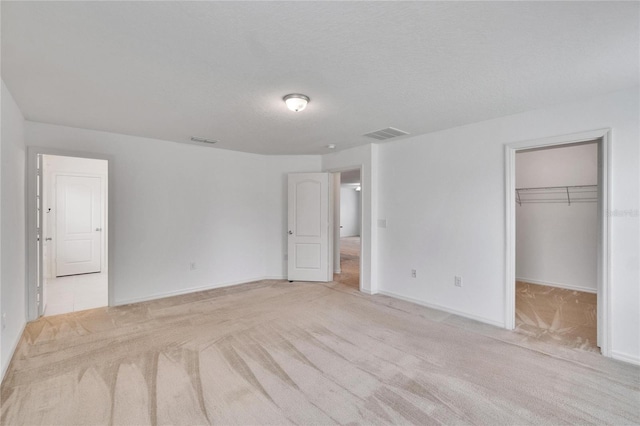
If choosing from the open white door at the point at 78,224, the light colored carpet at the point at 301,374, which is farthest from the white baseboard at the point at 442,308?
the open white door at the point at 78,224

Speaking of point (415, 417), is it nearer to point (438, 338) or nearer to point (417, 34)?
point (438, 338)

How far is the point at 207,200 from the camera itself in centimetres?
502

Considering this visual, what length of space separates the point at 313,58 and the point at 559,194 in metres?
5.19

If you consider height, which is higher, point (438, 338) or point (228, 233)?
point (228, 233)

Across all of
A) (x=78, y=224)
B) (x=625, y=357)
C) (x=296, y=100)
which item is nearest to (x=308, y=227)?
(x=296, y=100)

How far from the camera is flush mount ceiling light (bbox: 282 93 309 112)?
2729 mm

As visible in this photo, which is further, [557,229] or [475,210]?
[557,229]

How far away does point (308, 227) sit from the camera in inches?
218

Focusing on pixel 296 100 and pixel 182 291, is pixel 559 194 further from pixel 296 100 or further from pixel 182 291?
pixel 182 291

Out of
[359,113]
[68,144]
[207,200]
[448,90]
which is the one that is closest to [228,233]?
[207,200]

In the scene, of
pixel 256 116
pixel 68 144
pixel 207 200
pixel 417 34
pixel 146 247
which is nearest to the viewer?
pixel 417 34

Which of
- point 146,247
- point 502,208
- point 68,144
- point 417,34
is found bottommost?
point 146,247

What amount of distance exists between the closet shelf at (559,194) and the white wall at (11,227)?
7.07 m

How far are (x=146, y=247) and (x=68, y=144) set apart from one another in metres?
1.66
